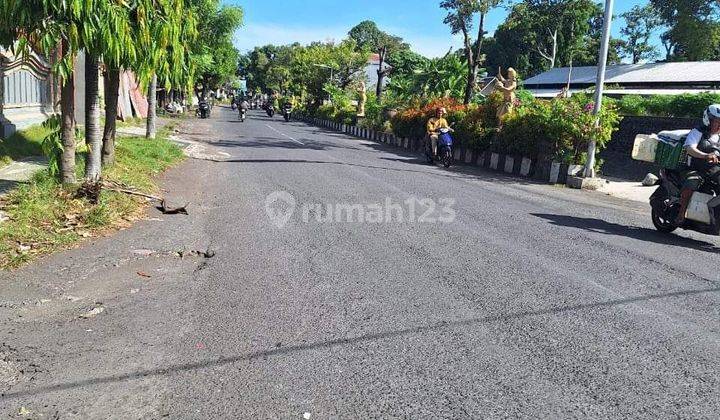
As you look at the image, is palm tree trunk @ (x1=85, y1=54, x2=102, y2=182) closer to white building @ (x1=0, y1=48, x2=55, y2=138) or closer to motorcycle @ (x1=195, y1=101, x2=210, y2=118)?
white building @ (x1=0, y1=48, x2=55, y2=138)

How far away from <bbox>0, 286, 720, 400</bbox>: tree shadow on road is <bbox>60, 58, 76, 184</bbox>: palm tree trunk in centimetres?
540

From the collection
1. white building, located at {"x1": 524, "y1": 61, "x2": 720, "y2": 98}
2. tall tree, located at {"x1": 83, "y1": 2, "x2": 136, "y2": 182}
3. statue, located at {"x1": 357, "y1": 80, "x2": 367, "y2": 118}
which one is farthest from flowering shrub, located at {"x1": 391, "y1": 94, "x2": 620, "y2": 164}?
statue, located at {"x1": 357, "y1": 80, "x2": 367, "y2": 118}

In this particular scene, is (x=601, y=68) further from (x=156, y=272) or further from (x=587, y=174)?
(x=156, y=272)

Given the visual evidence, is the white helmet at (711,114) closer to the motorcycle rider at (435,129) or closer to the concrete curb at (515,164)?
the concrete curb at (515,164)

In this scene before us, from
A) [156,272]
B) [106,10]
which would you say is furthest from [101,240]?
[106,10]

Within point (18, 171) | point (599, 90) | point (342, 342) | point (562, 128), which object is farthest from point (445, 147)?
point (342, 342)

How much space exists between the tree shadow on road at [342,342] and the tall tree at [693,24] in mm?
35807

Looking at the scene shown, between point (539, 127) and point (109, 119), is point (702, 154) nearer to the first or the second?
point (539, 127)

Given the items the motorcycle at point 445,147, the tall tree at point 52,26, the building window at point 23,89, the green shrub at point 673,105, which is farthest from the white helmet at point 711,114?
the building window at point 23,89

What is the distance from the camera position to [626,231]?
322 inches

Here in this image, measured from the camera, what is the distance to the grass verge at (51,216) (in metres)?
5.94

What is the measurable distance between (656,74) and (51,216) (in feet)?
118

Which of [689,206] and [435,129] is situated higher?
[435,129]

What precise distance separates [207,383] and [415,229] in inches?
182
